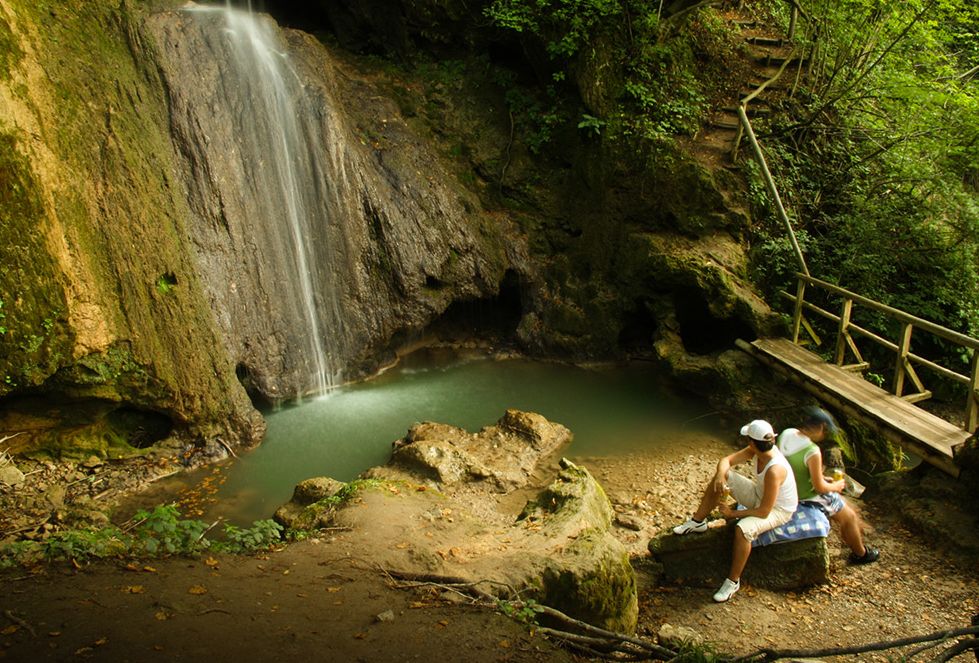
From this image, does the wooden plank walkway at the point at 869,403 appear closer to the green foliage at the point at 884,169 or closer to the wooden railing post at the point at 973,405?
the wooden railing post at the point at 973,405

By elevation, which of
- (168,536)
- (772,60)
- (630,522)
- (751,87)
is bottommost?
(630,522)

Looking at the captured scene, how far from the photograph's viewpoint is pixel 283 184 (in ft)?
32.2

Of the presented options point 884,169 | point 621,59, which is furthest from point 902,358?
point 621,59

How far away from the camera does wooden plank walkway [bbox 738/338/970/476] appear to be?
6551 mm

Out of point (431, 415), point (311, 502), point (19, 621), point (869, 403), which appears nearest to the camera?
point (19, 621)

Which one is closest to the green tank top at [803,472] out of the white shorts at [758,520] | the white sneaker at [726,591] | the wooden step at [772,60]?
the white shorts at [758,520]

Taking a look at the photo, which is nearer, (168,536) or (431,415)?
(168,536)

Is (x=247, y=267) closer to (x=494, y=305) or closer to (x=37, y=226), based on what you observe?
(x=37, y=226)

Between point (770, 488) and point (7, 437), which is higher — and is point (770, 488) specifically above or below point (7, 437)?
above

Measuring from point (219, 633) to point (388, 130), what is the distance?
971cm

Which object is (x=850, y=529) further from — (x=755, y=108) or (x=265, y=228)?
(x=755, y=108)

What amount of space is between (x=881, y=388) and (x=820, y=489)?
3760 mm

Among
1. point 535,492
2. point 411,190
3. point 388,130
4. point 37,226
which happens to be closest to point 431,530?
point 535,492

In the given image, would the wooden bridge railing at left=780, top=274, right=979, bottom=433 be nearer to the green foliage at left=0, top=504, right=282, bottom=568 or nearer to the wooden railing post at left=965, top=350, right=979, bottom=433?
the wooden railing post at left=965, top=350, right=979, bottom=433
